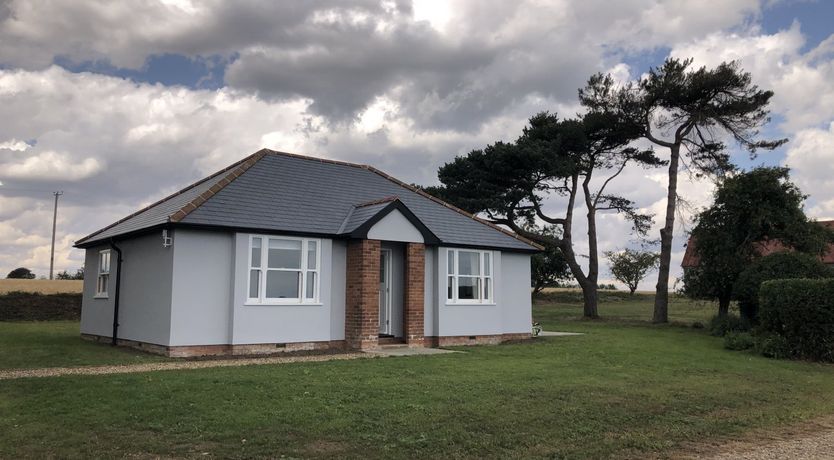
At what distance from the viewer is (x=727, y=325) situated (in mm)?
22578

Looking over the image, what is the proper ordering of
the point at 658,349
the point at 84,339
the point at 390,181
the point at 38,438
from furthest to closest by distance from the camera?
1. the point at 390,181
2. the point at 84,339
3. the point at 658,349
4. the point at 38,438

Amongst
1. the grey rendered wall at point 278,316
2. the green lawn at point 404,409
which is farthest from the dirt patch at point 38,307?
the green lawn at point 404,409

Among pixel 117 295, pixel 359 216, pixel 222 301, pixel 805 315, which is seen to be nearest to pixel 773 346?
pixel 805 315

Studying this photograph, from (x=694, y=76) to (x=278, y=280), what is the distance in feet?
72.2

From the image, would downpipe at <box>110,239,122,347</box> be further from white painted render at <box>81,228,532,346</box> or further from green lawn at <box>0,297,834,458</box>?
green lawn at <box>0,297,834,458</box>

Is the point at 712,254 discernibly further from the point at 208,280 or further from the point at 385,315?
the point at 208,280

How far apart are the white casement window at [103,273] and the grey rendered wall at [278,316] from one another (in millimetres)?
5539

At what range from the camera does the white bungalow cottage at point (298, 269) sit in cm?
1467

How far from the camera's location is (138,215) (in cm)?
1920

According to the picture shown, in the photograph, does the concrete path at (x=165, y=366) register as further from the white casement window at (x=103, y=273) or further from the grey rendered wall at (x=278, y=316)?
the white casement window at (x=103, y=273)

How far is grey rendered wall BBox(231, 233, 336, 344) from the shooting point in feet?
48.6

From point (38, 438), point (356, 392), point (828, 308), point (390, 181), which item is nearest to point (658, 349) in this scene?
point (828, 308)

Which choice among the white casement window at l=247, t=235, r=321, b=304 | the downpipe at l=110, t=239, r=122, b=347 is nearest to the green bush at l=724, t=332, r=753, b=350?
the white casement window at l=247, t=235, r=321, b=304

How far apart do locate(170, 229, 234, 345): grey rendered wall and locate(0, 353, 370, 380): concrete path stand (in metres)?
1.17
